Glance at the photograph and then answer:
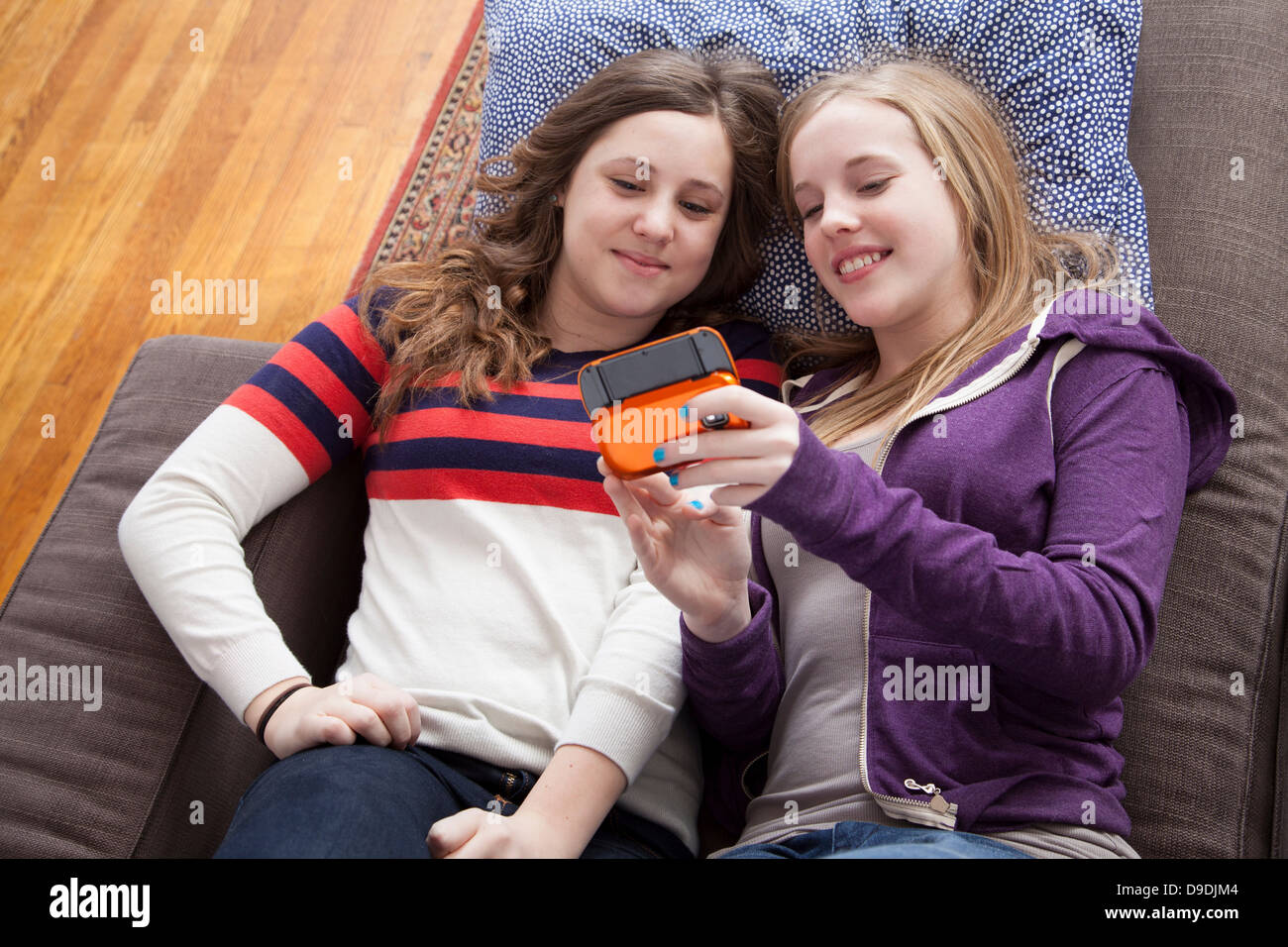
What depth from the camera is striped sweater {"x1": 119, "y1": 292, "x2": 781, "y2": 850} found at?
105cm

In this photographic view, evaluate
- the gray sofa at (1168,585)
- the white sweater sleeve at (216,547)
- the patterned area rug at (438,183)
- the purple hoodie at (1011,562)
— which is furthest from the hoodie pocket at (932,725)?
the patterned area rug at (438,183)

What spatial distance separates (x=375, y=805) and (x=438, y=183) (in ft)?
4.30

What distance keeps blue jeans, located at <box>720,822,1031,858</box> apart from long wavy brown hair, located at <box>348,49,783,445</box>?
1.95 ft

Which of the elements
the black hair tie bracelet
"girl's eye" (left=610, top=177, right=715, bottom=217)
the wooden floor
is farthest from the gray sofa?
the wooden floor

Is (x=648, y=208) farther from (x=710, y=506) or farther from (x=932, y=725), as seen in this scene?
(x=932, y=725)

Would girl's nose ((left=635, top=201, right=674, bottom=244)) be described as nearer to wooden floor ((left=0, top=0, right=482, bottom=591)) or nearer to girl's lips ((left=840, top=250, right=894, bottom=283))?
girl's lips ((left=840, top=250, right=894, bottom=283))

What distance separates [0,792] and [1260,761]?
1284mm

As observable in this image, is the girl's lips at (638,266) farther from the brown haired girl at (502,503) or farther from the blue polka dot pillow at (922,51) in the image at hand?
the blue polka dot pillow at (922,51)

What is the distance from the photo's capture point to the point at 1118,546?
0.89 metres

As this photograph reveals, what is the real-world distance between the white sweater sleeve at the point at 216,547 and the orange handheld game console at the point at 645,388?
1.55 feet

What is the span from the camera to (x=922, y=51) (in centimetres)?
129

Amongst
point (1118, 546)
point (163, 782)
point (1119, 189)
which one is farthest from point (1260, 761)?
point (163, 782)

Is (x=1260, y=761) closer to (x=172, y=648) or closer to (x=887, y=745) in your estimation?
(x=887, y=745)
